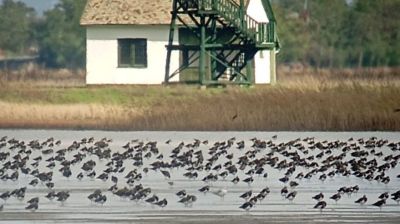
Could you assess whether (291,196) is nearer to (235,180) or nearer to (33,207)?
(235,180)

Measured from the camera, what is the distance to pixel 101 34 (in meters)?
55.9

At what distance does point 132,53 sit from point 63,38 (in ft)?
144

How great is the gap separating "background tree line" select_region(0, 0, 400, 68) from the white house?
53.3 ft

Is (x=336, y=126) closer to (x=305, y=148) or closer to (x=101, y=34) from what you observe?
(x=305, y=148)

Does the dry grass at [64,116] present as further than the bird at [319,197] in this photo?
Yes

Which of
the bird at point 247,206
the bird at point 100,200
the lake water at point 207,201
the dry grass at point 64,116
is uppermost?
the dry grass at point 64,116

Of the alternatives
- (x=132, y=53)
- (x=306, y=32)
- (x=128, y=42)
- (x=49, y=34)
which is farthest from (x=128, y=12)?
(x=49, y=34)

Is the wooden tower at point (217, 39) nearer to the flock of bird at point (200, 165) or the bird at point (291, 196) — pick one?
the flock of bird at point (200, 165)

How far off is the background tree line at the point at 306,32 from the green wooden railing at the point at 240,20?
47.3 ft

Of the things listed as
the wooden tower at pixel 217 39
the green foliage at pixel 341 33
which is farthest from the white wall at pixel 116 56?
the green foliage at pixel 341 33

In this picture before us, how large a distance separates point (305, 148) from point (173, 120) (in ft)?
22.4

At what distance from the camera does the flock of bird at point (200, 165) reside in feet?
78.2

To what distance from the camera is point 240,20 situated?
51.8m

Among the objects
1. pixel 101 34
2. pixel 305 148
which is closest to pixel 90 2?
pixel 101 34
